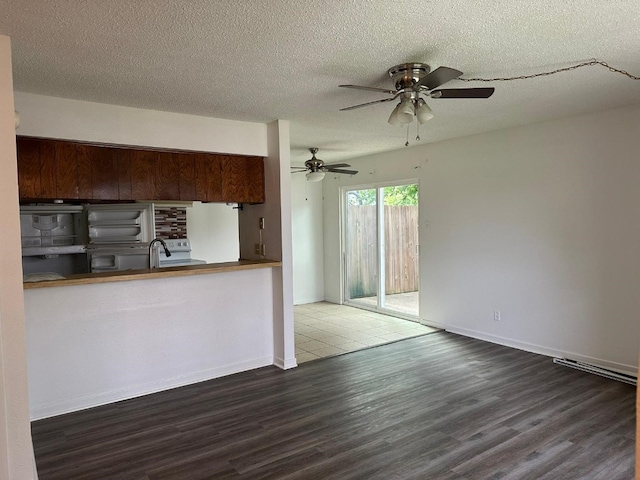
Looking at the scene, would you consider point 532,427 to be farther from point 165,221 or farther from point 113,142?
point 165,221

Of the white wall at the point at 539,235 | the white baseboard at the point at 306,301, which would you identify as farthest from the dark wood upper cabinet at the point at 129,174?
the white baseboard at the point at 306,301

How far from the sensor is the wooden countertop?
3.17 meters

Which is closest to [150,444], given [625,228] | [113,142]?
[113,142]

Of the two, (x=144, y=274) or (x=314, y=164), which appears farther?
(x=314, y=164)

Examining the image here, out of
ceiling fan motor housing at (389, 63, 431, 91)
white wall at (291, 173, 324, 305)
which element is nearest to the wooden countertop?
ceiling fan motor housing at (389, 63, 431, 91)

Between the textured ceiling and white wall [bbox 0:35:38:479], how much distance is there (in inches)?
16.6

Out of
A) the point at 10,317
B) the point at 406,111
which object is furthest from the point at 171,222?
the point at 406,111

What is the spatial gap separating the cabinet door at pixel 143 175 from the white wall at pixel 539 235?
334cm

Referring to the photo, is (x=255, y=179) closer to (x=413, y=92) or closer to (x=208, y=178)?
(x=208, y=178)

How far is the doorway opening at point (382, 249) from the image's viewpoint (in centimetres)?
614

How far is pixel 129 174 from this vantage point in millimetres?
3643

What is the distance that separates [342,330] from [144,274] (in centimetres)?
281

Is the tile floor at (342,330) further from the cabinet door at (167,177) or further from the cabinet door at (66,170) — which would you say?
the cabinet door at (66,170)

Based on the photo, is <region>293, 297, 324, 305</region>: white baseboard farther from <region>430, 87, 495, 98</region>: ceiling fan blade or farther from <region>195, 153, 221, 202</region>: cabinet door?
<region>430, 87, 495, 98</region>: ceiling fan blade
